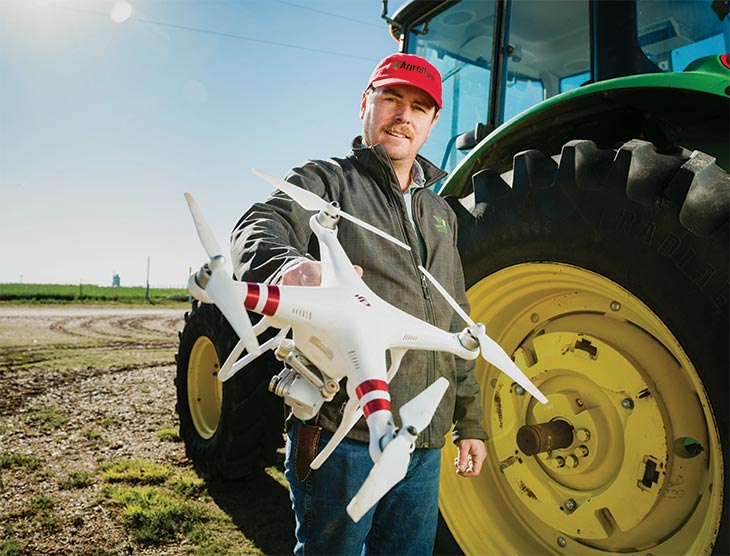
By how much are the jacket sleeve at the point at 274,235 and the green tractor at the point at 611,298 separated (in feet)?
2.42

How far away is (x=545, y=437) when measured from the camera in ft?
5.44

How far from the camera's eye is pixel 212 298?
30.1 inches

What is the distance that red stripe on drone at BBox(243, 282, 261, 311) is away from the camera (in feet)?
2.58

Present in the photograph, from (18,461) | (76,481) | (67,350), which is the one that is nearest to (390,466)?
(76,481)

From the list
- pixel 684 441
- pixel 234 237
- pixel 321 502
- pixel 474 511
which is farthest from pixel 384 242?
pixel 474 511

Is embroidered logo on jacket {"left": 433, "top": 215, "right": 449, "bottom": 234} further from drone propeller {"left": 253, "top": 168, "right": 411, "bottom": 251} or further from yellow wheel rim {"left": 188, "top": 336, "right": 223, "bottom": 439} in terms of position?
yellow wheel rim {"left": 188, "top": 336, "right": 223, "bottom": 439}

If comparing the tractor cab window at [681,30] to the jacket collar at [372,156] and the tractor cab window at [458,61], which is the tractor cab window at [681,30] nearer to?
the tractor cab window at [458,61]

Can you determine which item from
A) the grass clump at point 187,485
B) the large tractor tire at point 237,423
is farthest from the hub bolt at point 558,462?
the grass clump at point 187,485

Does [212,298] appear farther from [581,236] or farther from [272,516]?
[272,516]

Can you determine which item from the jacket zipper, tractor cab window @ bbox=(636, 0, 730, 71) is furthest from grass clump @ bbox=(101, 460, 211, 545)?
tractor cab window @ bbox=(636, 0, 730, 71)

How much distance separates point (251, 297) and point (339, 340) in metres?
0.15

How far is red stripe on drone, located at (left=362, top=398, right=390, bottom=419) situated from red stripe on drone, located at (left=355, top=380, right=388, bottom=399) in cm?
2

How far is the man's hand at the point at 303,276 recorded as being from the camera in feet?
2.91

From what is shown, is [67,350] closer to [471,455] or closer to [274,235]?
[471,455]
